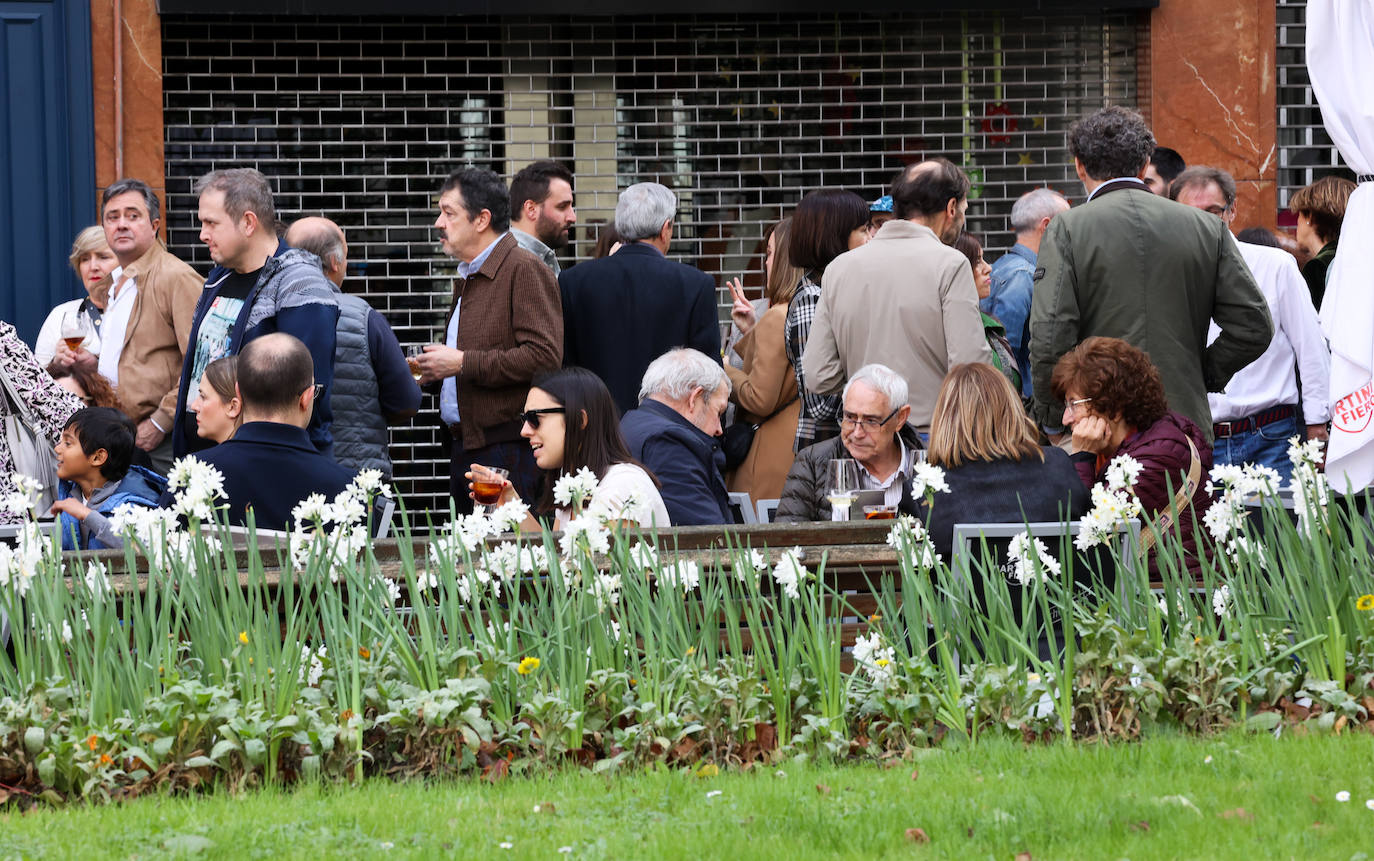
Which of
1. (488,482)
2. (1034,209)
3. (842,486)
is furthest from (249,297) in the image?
(1034,209)

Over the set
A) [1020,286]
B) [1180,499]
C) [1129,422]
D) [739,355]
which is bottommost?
[1180,499]

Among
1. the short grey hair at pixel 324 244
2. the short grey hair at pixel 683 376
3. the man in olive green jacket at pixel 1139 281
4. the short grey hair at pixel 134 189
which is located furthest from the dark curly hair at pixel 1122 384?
the short grey hair at pixel 134 189

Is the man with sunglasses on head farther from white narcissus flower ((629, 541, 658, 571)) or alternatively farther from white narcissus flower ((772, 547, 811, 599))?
white narcissus flower ((772, 547, 811, 599))

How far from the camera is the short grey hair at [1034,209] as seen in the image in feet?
27.8

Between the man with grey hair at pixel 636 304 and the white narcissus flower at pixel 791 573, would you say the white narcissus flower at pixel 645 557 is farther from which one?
the man with grey hair at pixel 636 304

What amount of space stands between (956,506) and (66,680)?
8.05 ft

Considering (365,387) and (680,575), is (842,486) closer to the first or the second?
(680,575)

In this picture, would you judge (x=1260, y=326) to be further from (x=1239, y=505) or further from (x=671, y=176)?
(x=671, y=176)

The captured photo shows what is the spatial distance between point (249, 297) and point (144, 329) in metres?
1.03

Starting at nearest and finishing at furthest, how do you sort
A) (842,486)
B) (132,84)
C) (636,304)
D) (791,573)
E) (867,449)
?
1. (791,573)
2. (842,486)
3. (867,449)
4. (636,304)
5. (132,84)

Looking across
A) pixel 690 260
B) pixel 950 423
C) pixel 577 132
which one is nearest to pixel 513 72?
pixel 577 132

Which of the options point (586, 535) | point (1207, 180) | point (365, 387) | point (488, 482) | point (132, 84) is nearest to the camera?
point (586, 535)

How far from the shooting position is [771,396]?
303 inches

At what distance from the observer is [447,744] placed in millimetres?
4293
